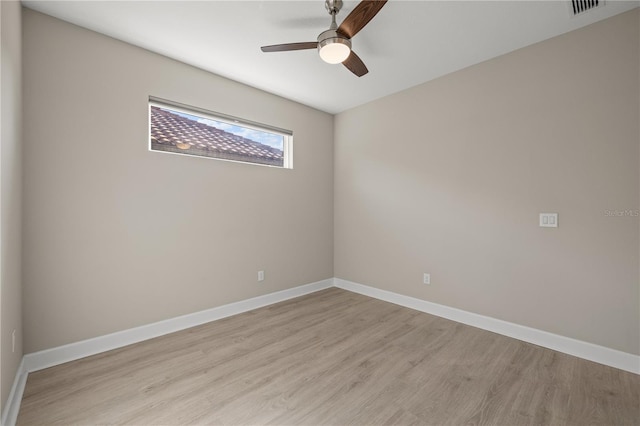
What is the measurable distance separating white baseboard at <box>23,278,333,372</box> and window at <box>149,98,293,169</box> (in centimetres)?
169

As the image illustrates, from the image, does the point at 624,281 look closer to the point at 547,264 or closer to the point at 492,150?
the point at 547,264

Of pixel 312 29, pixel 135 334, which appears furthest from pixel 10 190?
pixel 312 29

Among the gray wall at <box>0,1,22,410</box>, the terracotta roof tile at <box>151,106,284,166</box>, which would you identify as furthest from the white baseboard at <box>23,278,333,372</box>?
the terracotta roof tile at <box>151,106,284,166</box>

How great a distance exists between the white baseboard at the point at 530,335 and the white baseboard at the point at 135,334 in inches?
62.5

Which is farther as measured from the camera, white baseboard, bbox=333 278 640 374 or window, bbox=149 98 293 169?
window, bbox=149 98 293 169

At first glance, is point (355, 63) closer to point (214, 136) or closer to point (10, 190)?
point (214, 136)

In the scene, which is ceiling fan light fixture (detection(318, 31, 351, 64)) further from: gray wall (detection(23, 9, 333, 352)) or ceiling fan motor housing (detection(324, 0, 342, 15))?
gray wall (detection(23, 9, 333, 352))

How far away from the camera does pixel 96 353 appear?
7.58ft

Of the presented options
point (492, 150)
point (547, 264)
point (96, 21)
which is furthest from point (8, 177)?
point (547, 264)

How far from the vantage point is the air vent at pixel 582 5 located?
201cm

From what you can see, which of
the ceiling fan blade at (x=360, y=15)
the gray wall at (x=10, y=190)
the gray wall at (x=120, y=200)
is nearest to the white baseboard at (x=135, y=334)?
the gray wall at (x=120, y=200)

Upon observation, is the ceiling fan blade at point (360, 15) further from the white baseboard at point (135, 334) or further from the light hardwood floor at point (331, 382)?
the white baseboard at point (135, 334)

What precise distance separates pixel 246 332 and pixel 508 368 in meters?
2.24

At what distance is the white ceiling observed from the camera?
2062 millimetres
